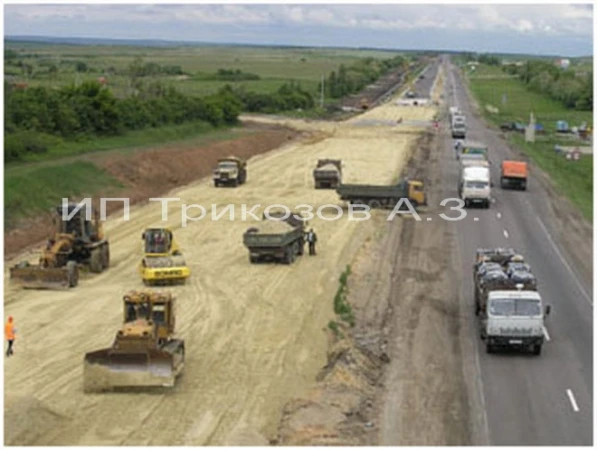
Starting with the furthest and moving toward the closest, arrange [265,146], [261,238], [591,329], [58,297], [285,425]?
[265,146] → [261,238] → [58,297] → [591,329] → [285,425]

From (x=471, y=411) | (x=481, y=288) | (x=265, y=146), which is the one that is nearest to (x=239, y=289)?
(x=481, y=288)

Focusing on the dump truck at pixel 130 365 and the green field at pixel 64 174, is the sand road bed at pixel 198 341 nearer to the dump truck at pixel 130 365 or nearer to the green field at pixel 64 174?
the dump truck at pixel 130 365

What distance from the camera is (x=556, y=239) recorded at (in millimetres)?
49531

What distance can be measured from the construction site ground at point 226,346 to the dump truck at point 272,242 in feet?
1.43

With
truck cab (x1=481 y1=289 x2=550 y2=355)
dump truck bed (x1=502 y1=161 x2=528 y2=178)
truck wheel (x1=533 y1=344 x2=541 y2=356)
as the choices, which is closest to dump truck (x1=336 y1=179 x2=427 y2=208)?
dump truck bed (x1=502 y1=161 x2=528 y2=178)

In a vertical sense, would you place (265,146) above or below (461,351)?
below

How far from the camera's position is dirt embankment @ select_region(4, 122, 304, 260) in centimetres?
4800

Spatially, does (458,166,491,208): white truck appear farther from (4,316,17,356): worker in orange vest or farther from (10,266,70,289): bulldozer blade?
(4,316,17,356): worker in orange vest

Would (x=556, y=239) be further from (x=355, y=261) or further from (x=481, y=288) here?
(x=481, y=288)

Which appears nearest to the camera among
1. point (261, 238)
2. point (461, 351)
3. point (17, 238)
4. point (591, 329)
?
point (461, 351)

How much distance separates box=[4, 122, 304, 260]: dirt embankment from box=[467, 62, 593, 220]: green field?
2297 cm

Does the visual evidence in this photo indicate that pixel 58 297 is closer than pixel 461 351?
No

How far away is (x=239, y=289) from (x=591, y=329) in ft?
38.6

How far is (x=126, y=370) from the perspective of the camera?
83.9 feet
